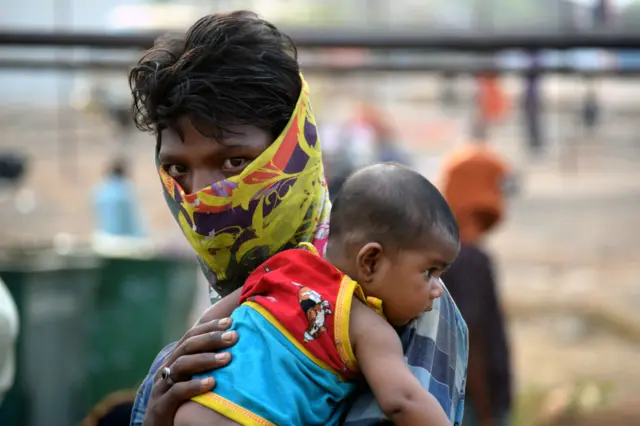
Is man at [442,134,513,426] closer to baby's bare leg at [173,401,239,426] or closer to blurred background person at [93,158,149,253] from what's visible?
baby's bare leg at [173,401,239,426]

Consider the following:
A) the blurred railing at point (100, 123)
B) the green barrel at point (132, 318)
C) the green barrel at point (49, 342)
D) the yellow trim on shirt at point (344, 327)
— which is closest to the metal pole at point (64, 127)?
the blurred railing at point (100, 123)

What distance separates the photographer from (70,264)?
657 centimetres

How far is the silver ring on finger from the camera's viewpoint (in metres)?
1.67

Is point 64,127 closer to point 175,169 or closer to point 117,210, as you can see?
point 117,210

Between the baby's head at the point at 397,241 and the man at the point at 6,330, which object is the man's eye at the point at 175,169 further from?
the man at the point at 6,330

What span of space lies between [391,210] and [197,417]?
42 centimetres

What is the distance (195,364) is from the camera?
1.62 meters

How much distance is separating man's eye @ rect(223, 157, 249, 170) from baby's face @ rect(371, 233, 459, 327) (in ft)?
0.96

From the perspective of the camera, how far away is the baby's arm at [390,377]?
5.17ft

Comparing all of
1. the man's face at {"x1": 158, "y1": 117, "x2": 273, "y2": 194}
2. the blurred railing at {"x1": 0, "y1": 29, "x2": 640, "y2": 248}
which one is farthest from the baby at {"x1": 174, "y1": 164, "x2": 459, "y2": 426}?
the blurred railing at {"x1": 0, "y1": 29, "x2": 640, "y2": 248}

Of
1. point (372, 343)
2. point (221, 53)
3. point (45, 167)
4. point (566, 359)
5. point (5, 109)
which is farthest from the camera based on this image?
point (5, 109)

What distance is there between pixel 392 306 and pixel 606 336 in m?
10.2

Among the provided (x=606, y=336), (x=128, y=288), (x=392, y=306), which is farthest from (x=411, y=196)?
(x=606, y=336)

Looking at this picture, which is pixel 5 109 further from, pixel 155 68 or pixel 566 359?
pixel 155 68
